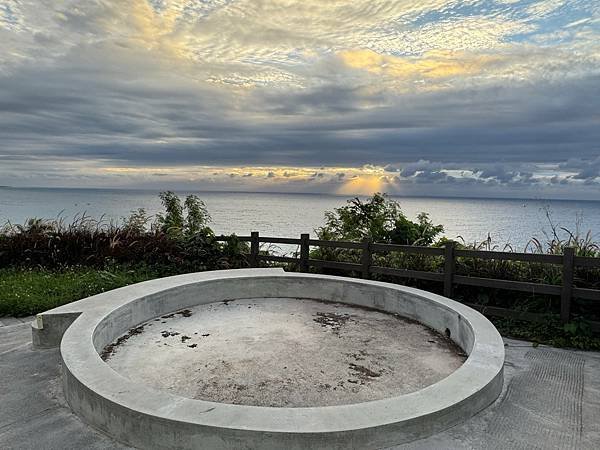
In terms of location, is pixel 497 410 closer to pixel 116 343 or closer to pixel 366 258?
pixel 116 343

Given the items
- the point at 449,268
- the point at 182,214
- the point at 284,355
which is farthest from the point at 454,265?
the point at 182,214

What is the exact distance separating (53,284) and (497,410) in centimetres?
676

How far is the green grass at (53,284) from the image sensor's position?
6410 mm

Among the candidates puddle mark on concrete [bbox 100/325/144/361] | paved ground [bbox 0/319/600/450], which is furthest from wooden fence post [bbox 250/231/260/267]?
paved ground [bbox 0/319/600/450]

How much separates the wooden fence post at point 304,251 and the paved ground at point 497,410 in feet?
13.9

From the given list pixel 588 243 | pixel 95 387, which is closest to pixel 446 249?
pixel 588 243

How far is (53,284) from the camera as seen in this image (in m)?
7.33

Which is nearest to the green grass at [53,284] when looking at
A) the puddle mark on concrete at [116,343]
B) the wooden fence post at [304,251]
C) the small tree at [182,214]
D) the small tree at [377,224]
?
the puddle mark on concrete at [116,343]

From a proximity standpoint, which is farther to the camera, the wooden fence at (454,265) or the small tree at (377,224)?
the small tree at (377,224)

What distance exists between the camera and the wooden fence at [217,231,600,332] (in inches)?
231

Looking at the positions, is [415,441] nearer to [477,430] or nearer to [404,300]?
[477,430]

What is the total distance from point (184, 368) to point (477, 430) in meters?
2.64

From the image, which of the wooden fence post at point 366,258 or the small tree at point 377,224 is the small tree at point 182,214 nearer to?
the small tree at point 377,224

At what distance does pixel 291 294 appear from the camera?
7.24 meters
